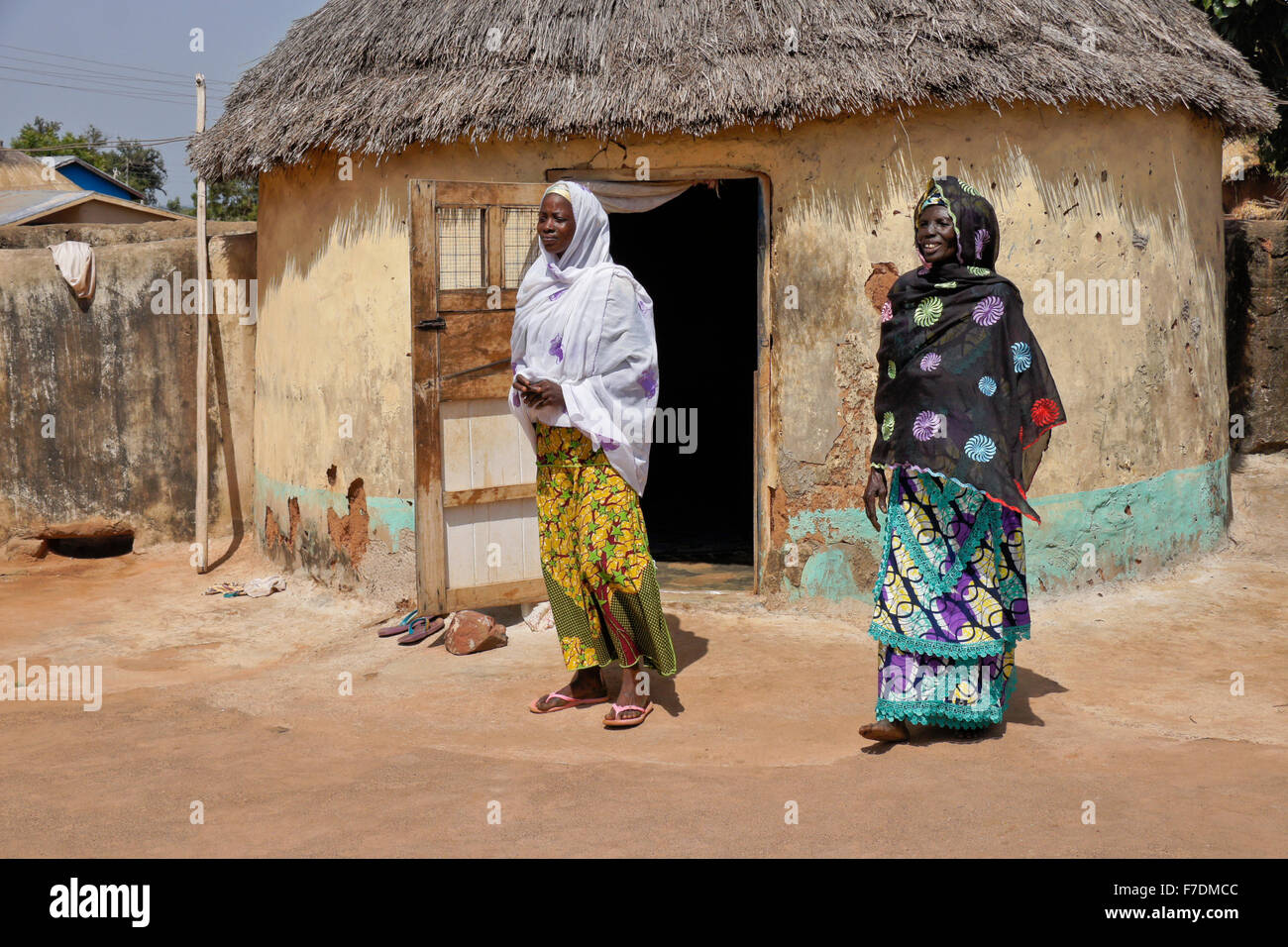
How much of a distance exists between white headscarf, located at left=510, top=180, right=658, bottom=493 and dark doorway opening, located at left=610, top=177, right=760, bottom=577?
5.95m

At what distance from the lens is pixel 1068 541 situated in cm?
621

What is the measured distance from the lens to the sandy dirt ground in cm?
341

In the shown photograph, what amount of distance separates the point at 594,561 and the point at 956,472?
4.30ft

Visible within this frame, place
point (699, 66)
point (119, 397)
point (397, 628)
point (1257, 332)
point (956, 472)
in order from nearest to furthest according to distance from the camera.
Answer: point (956, 472), point (699, 66), point (397, 628), point (119, 397), point (1257, 332)

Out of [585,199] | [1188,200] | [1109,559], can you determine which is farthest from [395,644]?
[1188,200]

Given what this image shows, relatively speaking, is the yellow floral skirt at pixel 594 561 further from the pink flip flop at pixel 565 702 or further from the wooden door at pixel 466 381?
the wooden door at pixel 466 381

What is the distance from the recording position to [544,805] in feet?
12.0

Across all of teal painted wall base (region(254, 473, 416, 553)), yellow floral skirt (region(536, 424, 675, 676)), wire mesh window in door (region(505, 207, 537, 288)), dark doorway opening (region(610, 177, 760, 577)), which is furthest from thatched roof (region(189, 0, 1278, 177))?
dark doorway opening (region(610, 177, 760, 577))

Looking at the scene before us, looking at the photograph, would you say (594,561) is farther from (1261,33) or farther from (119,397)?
(1261,33)

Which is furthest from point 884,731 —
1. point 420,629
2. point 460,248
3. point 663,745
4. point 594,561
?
point 460,248

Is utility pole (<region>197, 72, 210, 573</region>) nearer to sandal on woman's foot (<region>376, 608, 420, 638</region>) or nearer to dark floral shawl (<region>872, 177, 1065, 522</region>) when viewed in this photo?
sandal on woman's foot (<region>376, 608, 420, 638</region>)
